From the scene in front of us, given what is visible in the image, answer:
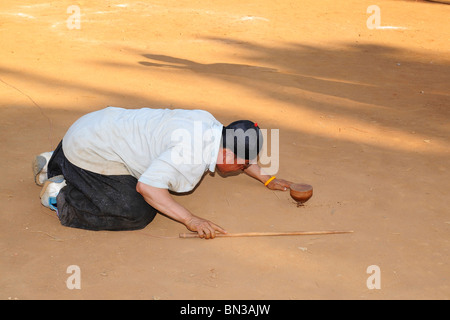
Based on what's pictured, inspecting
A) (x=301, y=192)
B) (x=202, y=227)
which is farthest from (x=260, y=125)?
(x=202, y=227)

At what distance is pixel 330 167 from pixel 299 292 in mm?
1685

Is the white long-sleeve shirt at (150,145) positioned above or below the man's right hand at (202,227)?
above

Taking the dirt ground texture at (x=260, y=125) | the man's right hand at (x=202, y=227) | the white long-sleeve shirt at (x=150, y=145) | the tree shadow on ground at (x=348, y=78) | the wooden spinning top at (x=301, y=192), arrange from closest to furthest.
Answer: the dirt ground texture at (x=260, y=125) → the white long-sleeve shirt at (x=150, y=145) → the man's right hand at (x=202, y=227) → the wooden spinning top at (x=301, y=192) → the tree shadow on ground at (x=348, y=78)

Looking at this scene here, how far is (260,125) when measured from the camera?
5.50 metres

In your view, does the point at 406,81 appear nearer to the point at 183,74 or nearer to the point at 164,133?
the point at 183,74

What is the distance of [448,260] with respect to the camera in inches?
134

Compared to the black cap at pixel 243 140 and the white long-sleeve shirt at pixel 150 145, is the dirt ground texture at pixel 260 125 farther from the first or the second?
the black cap at pixel 243 140

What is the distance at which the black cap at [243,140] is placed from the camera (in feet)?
11.3

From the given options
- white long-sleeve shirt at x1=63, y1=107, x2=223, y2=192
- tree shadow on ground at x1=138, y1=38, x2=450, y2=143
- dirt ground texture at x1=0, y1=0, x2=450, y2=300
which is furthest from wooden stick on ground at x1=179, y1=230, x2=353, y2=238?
tree shadow on ground at x1=138, y1=38, x2=450, y2=143

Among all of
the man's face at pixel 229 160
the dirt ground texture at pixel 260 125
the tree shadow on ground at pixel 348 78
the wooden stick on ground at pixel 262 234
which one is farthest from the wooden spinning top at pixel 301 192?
the tree shadow on ground at pixel 348 78

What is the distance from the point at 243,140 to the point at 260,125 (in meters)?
2.07

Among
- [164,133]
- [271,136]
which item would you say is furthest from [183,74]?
[164,133]

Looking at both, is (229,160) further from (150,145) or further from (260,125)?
(260,125)

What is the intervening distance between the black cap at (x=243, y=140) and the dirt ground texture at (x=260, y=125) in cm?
55
